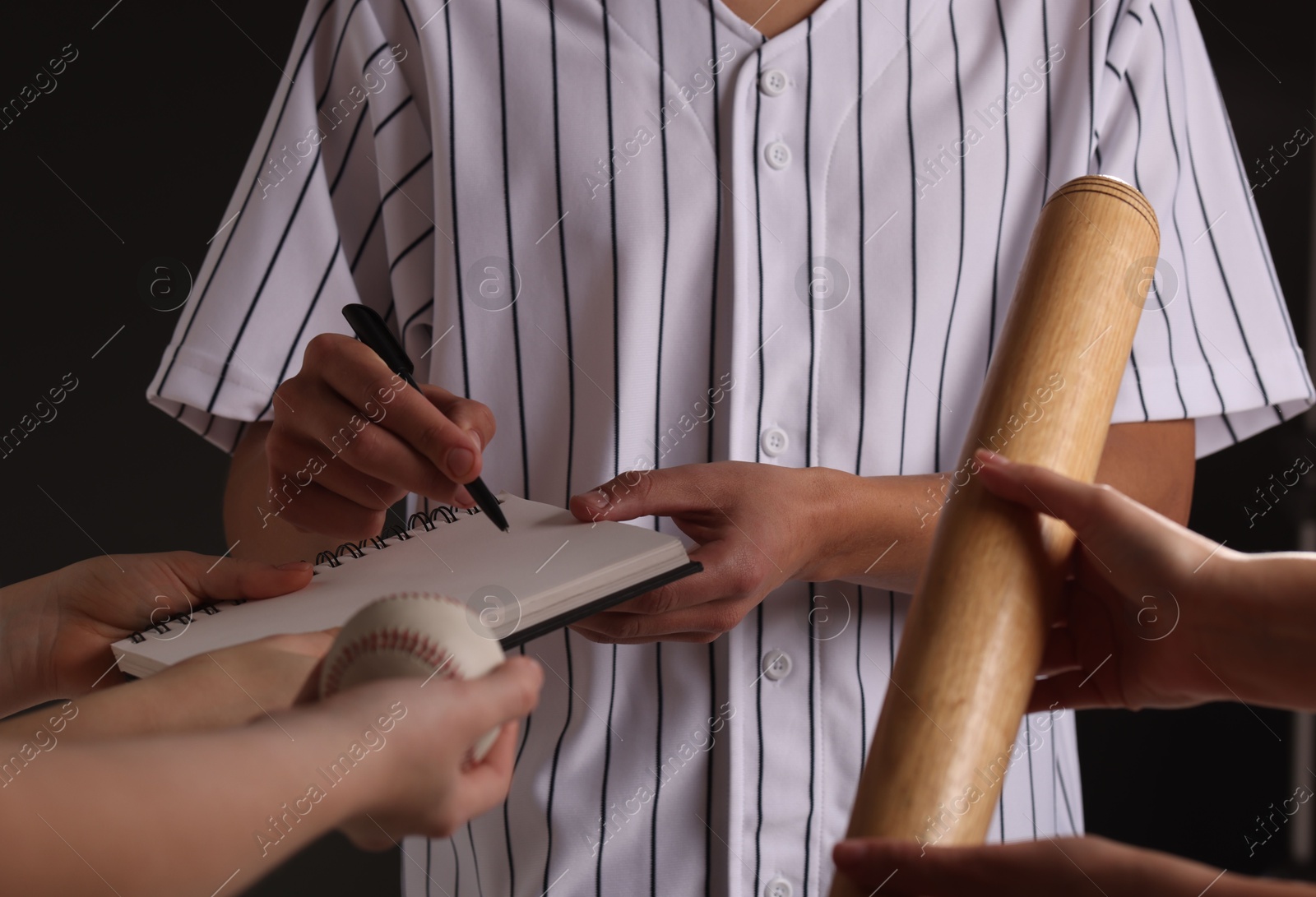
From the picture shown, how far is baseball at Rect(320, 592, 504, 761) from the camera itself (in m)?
0.41

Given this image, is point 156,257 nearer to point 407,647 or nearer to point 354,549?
point 354,549

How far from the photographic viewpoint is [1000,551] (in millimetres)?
504

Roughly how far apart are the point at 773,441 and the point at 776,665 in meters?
0.21

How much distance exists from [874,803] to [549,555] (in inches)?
11.9

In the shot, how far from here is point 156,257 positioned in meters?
1.60

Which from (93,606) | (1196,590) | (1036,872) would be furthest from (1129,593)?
(93,606)

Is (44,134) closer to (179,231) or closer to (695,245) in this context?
(179,231)

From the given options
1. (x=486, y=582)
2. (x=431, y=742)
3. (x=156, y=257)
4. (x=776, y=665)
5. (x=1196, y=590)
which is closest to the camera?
(x=431, y=742)

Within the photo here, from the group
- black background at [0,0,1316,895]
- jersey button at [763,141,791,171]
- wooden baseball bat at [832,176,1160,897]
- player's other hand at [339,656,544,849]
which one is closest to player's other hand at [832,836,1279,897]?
wooden baseball bat at [832,176,1160,897]

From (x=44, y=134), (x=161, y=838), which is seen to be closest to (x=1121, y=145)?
(x=161, y=838)

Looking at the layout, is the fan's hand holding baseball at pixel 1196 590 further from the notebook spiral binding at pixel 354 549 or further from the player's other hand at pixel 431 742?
the notebook spiral binding at pixel 354 549

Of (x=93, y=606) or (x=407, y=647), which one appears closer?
(x=407, y=647)

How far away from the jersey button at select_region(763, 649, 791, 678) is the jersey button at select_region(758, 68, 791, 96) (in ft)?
1.76

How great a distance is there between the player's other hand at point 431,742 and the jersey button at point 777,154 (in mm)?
644
